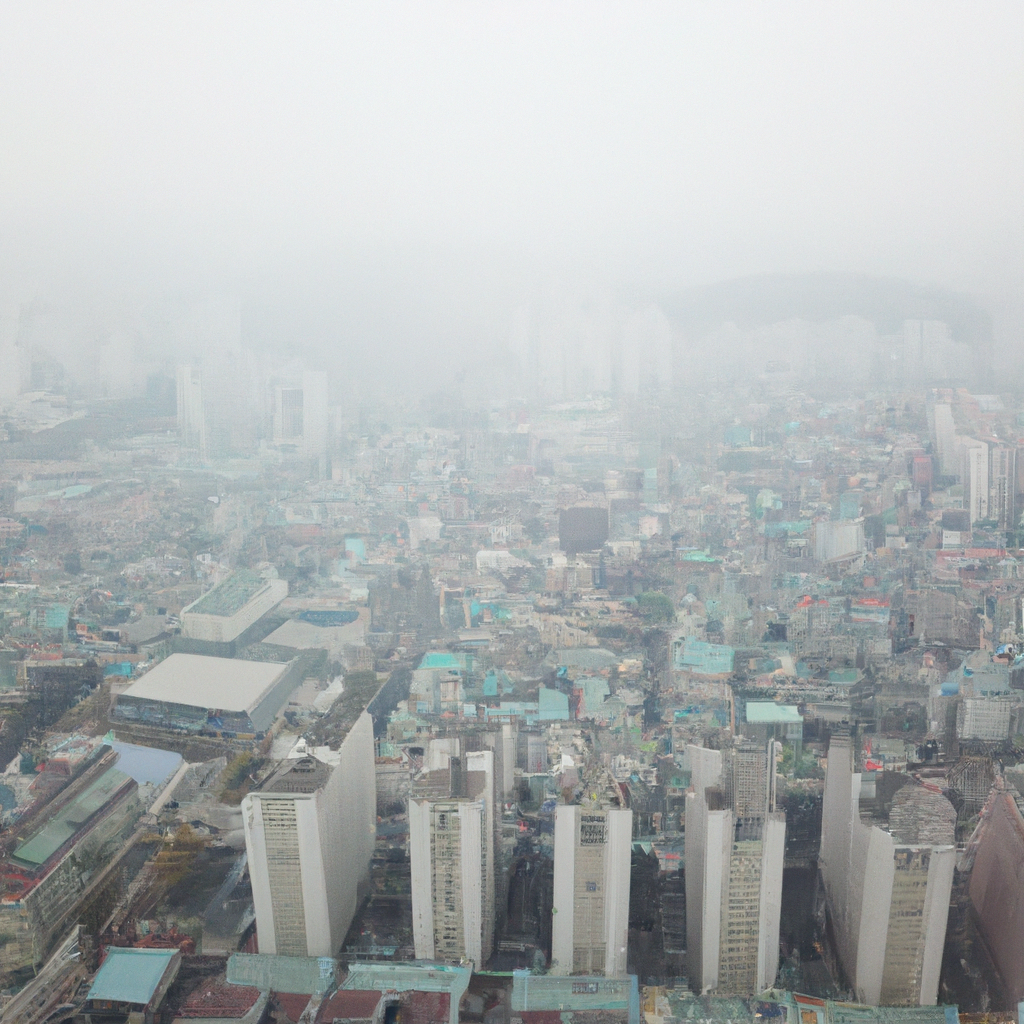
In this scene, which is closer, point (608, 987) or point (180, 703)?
point (608, 987)

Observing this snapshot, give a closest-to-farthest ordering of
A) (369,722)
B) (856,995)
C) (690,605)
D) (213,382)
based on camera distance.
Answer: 1. (856,995)
2. (369,722)
3. (690,605)
4. (213,382)

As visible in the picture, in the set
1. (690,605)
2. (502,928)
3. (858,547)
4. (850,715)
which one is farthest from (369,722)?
(858,547)

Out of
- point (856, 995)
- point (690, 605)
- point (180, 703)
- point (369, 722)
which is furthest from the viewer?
point (690, 605)

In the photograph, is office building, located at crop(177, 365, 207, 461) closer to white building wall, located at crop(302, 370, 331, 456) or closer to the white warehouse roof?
white building wall, located at crop(302, 370, 331, 456)

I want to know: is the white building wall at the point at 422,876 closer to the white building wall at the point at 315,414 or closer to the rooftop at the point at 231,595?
the rooftop at the point at 231,595

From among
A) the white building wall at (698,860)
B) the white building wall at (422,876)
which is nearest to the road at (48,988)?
the white building wall at (422,876)

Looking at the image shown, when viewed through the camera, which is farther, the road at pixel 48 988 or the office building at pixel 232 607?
the office building at pixel 232 607

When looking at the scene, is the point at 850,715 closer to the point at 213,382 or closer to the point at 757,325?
the point at 757,325

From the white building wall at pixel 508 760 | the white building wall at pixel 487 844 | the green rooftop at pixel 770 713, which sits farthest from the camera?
the green rooftop at pixel 770 713
